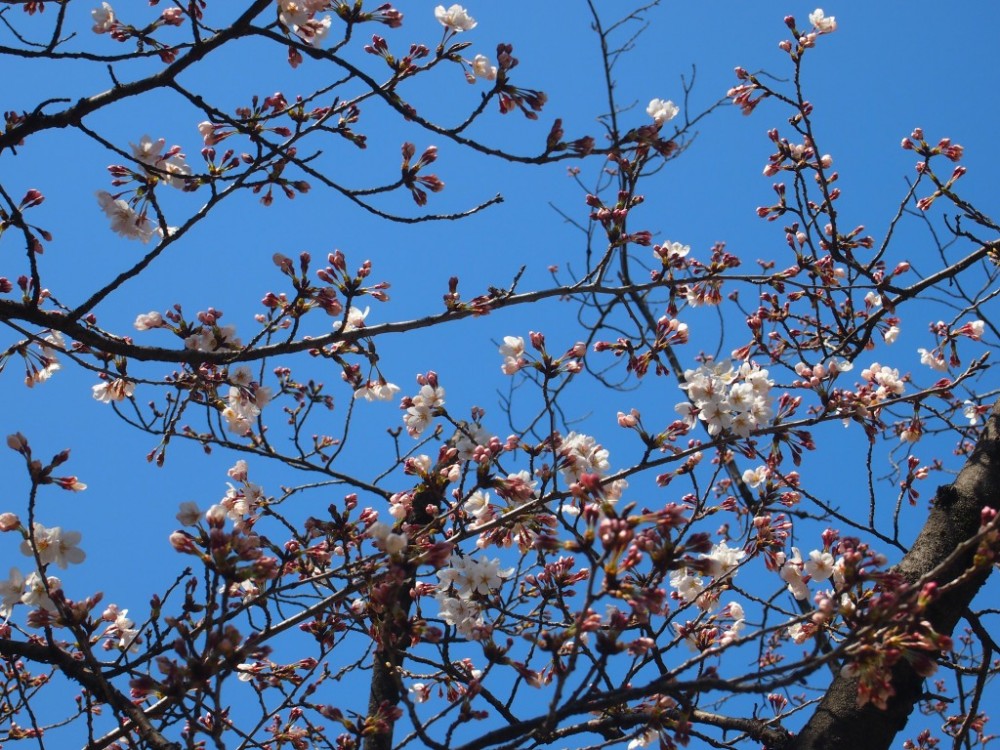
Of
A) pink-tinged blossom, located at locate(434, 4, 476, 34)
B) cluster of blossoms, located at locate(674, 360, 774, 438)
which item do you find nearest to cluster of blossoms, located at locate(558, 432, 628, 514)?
cluster of blossoms, located at locate(674, 360, 774, 438)

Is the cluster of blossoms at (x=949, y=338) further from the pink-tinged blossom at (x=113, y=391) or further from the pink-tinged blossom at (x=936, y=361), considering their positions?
the pink-tinged blossom at (x=113, y=391)

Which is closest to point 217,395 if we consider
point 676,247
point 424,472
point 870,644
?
point 424,472

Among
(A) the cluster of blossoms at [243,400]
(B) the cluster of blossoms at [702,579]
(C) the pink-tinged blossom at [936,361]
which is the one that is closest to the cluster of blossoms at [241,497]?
(A) the cluster of blossoms at [243,400]

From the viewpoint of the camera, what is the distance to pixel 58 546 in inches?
107

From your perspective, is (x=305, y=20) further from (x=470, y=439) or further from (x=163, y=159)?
(x=470, y=439)

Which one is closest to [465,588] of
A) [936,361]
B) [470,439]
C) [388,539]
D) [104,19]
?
[470,439]

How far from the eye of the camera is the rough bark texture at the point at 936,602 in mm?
2461

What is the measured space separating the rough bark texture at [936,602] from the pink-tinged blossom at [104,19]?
323 centimetres

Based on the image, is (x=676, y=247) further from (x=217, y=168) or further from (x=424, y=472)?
(x=217, y=168)

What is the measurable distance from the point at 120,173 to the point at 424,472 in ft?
4.97

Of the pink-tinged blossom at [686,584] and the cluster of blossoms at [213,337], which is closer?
the cluster of blossoms at [213,337]

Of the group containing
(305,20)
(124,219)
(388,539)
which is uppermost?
(305,20)

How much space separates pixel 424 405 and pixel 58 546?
138 cm

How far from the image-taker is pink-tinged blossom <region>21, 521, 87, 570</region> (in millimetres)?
2652
